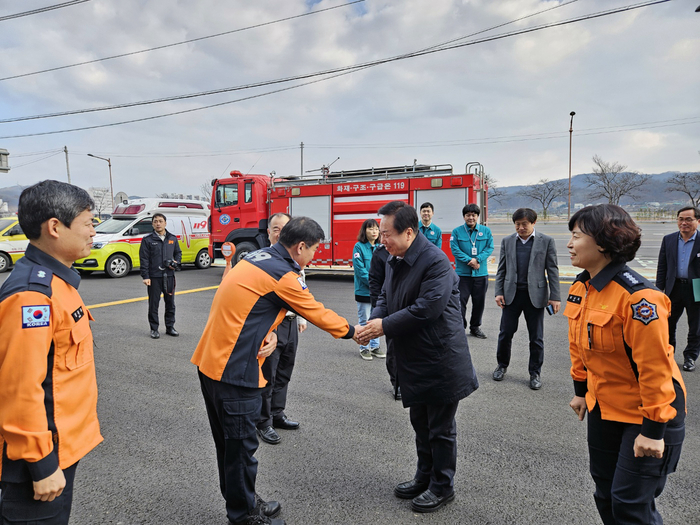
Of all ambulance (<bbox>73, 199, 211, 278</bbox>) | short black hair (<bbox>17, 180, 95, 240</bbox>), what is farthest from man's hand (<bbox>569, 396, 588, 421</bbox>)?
ambulance (<bbox>73, 199, 211, 278</bbox>)

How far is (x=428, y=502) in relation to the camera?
2.60 meters

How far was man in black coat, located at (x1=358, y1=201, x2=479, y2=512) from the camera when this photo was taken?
2582mm

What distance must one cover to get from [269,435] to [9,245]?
14857 millimetres

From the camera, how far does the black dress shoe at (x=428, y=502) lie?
2598 millimetres

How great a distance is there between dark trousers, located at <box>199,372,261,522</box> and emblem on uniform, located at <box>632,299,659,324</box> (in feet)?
5.87

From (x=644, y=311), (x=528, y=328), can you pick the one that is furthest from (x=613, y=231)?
(x=528, y=328)

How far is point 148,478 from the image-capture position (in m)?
2.94

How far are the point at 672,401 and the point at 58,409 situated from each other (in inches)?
90.5

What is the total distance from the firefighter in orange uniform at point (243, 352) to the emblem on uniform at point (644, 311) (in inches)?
56.3

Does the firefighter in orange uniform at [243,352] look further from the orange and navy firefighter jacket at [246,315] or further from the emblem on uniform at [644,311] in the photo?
the emblem on uniform at [644,311]

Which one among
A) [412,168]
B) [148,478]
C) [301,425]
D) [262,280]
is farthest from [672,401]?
[412,168]

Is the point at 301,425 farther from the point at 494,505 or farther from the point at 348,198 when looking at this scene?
the point at 348,198

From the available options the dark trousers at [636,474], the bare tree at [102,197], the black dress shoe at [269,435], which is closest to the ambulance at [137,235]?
the black dress shoe at [269,435]

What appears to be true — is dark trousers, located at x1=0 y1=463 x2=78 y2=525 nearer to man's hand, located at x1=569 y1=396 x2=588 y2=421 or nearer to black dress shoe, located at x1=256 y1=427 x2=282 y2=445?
black dress shoe, located at x1=256 y1=427 x2=282 y2=445
